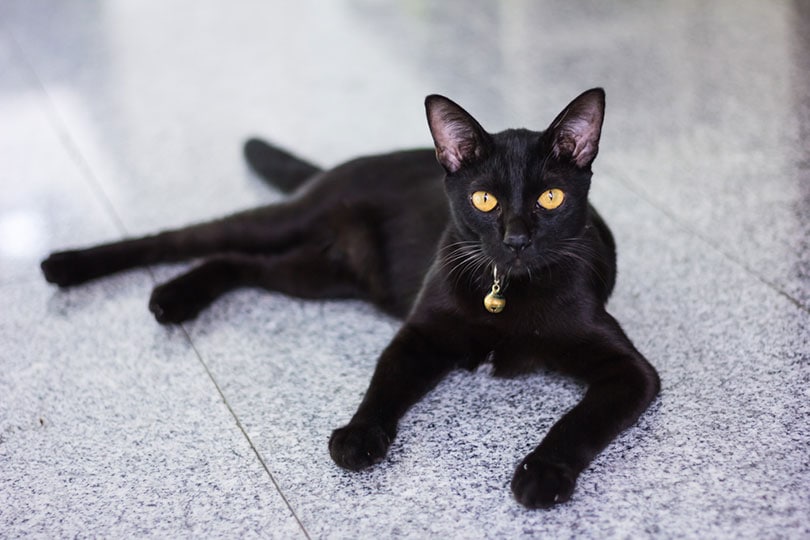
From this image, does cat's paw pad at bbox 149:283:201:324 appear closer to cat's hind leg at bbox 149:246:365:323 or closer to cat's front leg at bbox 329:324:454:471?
cat's hind leg at bbox 149:246:365:323

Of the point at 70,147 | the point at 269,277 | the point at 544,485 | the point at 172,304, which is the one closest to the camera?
the point at 544,485

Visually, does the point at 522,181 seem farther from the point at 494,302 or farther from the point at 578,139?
the point at 494,302

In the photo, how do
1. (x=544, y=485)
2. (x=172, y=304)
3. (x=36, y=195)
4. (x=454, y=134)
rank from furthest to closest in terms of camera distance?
(x=36, y=195), (x=172, y=304), (x=454, y=134), (x=544, y=485)

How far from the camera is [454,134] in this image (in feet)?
5.07

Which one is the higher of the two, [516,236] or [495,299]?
[516,236]

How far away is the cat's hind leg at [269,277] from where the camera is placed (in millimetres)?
1958

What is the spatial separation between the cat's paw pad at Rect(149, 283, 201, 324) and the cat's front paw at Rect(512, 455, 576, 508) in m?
0.90

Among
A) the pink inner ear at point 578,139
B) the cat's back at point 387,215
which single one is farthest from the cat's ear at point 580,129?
the cat's back at point 387,215

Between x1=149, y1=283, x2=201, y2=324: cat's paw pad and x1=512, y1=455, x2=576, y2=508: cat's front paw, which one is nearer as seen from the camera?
x1=512, y1=455, x2=576, y2=508: cat's front paw

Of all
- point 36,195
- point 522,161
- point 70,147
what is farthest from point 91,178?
point 522,161

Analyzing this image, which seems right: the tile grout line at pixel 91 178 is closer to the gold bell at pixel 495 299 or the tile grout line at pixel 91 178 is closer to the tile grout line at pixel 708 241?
the gold bell at pixel 495 299

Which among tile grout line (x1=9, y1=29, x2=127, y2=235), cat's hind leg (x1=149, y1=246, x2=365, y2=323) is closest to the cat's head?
cat's hind leg (x1=149, y1=246, x2=365, y2=323)

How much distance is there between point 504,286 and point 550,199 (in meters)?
0.19

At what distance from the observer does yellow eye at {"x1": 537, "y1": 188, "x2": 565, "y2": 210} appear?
1.47 meters
